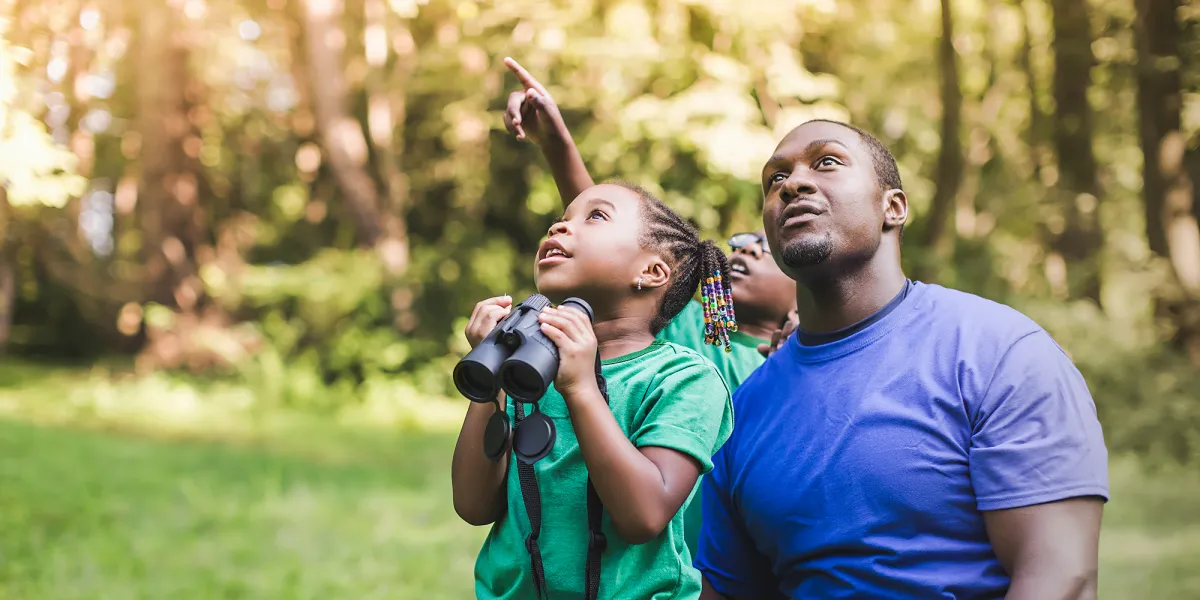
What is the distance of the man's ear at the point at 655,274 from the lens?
2225mm

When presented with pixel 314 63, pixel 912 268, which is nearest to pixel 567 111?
pixel 314 63

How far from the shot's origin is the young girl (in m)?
1.85

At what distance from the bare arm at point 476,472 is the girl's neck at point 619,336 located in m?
0.29

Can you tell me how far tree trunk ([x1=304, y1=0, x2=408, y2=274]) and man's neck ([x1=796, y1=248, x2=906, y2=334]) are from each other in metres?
11.0

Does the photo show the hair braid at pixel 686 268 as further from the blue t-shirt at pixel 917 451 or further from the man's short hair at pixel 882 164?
the man's short hair at pixel 882 164

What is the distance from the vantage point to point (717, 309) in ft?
7.80

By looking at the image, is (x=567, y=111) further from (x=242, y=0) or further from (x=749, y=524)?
(x=749, y=524)

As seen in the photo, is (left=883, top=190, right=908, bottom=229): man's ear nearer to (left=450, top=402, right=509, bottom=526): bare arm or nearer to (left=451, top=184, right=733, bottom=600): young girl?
(left=451, top=184, right=733, bottom=600): young girl

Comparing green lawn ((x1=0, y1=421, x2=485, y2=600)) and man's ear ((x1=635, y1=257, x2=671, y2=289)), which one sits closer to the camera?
man's ear ((x1=635, y1=257, x2=671, y2=289))

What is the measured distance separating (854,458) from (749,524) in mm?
351

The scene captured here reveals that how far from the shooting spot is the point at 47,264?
50.8ft

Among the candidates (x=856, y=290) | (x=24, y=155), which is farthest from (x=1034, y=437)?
(x=24, y=155)

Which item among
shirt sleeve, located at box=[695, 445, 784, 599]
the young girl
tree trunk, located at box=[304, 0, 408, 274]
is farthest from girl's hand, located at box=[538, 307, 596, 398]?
tree trunk, located at box=[304, 0, 408, 274]

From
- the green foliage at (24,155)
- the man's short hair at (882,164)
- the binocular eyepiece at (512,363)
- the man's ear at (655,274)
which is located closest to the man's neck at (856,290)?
the man's short hair at (882,164)
